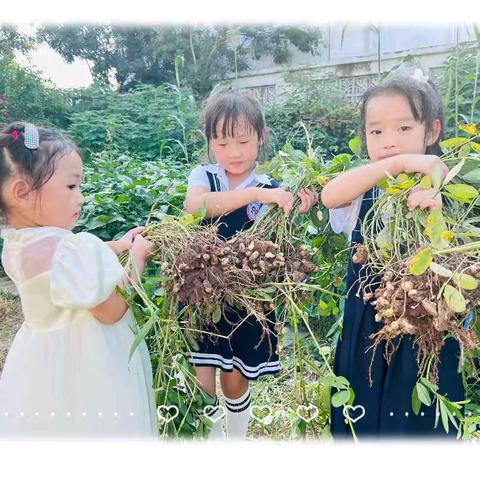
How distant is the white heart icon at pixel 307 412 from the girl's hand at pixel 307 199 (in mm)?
446

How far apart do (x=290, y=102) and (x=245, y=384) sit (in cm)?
363

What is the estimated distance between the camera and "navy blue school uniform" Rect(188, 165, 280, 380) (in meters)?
1.11

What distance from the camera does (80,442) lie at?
0.84 metres

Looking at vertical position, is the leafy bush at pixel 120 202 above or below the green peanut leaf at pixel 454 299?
above

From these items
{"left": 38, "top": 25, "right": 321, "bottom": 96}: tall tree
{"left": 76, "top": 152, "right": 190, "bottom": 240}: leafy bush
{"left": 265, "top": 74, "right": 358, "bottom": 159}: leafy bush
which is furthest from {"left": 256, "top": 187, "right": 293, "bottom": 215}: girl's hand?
{"left": 265, "top": 74, "right": 358, "bottom": 159}: leafy bush

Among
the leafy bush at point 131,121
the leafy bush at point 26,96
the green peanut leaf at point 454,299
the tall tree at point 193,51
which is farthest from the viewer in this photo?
the leafy bush at point 131,121

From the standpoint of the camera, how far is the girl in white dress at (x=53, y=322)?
0.85 metres

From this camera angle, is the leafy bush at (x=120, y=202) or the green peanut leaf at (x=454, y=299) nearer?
the green peanut leaf at (x=454, y=299)

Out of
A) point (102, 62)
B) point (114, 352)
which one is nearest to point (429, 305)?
point (114, 352)

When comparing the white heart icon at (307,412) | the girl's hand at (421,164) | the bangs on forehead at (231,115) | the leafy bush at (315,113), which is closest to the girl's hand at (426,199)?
the girl's hand at (421,164)

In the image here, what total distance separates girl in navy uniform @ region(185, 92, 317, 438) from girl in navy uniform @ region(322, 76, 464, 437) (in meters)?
0.19

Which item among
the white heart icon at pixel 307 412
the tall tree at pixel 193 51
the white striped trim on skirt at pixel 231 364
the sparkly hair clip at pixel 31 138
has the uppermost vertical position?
the tall tree at pixel 193 51

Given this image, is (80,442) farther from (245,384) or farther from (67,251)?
(245,384)

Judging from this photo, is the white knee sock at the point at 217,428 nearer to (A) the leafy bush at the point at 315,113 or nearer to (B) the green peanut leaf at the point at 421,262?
(B) the green peanut leaf at the point at 421,262
